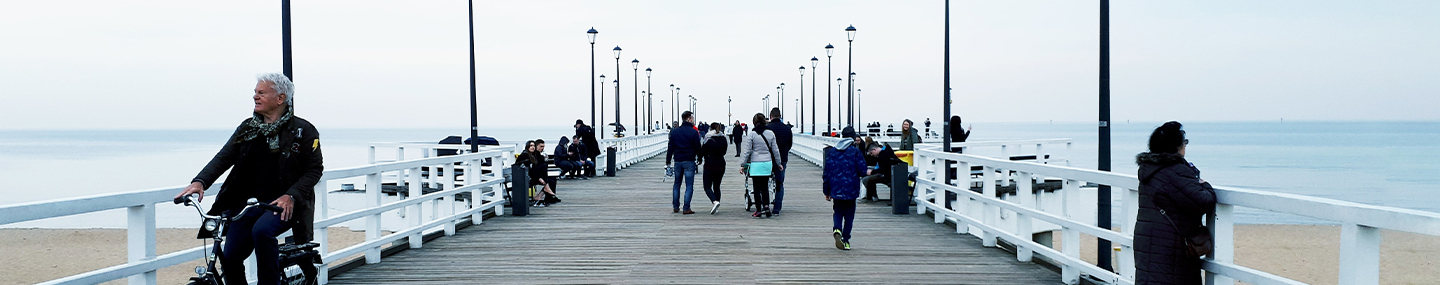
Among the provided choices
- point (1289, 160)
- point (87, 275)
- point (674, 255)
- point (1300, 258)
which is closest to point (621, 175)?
point (674, 255)

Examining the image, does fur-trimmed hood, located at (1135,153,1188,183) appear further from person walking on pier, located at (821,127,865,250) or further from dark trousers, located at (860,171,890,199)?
dark trousers, located at (860,171,890,199)

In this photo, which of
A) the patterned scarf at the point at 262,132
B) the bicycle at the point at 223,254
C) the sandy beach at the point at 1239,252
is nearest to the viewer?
the bicycle at the point at 223,254

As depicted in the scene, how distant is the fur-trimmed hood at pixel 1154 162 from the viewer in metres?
4.52

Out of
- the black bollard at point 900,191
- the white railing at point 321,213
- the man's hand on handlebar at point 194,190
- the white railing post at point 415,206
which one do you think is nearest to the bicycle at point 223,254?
the man's hand on handlebar at point 194,190

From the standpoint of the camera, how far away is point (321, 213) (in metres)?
6.95

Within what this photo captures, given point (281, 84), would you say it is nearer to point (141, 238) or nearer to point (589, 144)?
point (141, 238)

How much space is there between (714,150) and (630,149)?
53.7 feet

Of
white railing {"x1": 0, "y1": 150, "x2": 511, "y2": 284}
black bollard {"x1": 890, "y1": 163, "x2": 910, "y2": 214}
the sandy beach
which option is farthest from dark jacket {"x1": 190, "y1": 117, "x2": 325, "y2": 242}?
the sandy beach

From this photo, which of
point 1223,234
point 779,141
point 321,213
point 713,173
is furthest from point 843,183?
point 779,141

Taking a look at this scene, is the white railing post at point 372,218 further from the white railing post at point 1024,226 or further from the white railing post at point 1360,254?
the white railing post at point 1360,254

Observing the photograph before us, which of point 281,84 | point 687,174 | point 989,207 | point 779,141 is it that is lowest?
point 989,207

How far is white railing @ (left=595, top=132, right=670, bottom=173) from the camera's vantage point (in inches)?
923

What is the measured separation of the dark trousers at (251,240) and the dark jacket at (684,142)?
8309 millimetres

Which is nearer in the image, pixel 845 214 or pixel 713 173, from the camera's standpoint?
pixel 845 214
